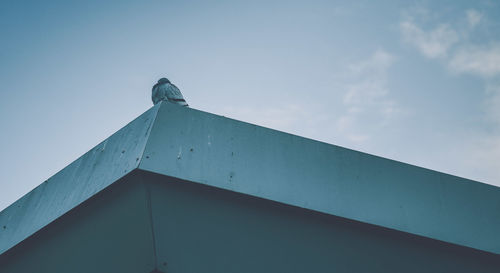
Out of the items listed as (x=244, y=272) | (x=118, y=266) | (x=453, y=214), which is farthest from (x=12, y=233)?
(x=453, y=214)

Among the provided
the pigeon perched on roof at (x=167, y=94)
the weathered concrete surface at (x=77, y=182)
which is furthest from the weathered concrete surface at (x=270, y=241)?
the pigeon perched on roof at (x=167, y=94)

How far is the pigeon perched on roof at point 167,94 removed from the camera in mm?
2647

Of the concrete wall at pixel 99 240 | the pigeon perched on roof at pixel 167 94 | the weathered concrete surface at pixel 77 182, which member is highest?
the pigeon perched on roof at pixel 167 94

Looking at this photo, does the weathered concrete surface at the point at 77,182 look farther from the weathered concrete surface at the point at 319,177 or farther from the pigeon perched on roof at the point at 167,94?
the pigeon perched on roof at the point at 167,94

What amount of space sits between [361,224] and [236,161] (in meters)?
0.76

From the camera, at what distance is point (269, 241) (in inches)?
79.4

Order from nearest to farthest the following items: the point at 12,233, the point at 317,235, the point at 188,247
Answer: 1. the point at 188,247
2. the point at 317,235
3. the point at 12,233

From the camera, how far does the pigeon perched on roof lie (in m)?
2.65

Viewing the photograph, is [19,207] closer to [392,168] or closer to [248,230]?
[248,230]

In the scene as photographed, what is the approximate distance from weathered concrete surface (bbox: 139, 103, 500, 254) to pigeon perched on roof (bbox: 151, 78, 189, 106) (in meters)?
0.70

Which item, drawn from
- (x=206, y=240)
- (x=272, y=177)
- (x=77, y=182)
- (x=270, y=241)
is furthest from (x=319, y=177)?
(x=77, y=182)

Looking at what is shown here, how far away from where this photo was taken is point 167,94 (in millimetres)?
2643

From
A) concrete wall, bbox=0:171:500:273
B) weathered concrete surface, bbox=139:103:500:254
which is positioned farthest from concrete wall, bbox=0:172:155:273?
weathered concrete surface, bbox=139:103:500:254

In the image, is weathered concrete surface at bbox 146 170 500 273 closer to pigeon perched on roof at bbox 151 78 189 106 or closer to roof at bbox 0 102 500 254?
roof at bbox 0 102 500 254
